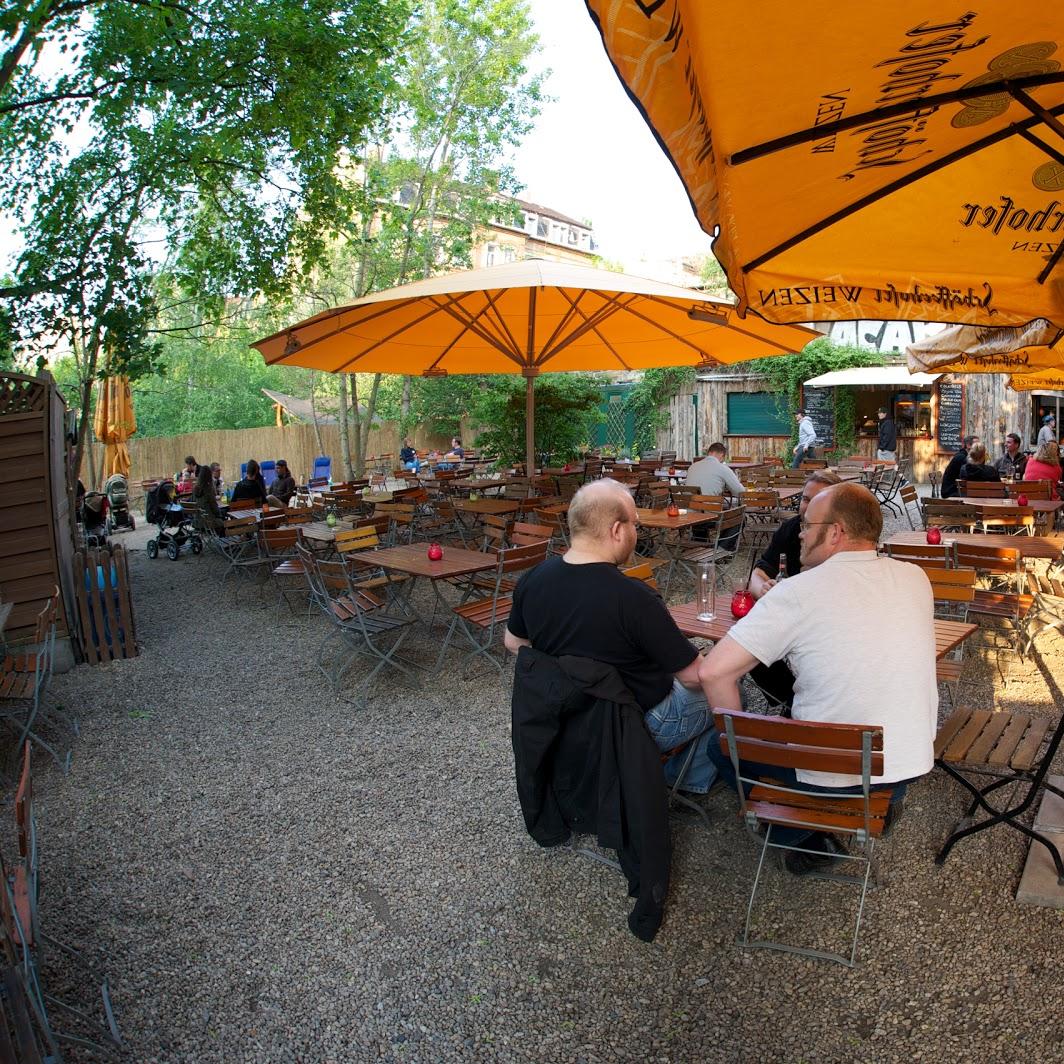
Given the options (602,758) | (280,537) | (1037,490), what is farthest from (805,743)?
(1037,490)

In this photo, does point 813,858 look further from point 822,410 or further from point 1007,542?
point 822,410

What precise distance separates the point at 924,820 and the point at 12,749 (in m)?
4.93

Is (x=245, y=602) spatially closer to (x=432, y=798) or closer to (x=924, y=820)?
(x=432, y=798)

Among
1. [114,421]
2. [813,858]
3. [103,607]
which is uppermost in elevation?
[114,421]

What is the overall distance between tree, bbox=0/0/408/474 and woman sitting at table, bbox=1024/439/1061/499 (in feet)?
29.7

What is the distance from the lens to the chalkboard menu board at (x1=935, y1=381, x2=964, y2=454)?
18547 millimetres

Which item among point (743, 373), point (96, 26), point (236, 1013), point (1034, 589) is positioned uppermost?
point (96, 26)

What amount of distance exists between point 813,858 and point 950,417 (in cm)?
1807

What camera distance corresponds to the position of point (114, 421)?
14.1 metres

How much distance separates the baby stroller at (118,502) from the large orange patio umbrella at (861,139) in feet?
47.8

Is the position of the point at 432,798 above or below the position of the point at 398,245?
below

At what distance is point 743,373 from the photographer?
2123 cm

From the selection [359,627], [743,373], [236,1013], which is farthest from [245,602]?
[743,373]

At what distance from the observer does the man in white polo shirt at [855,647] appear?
2.60m
